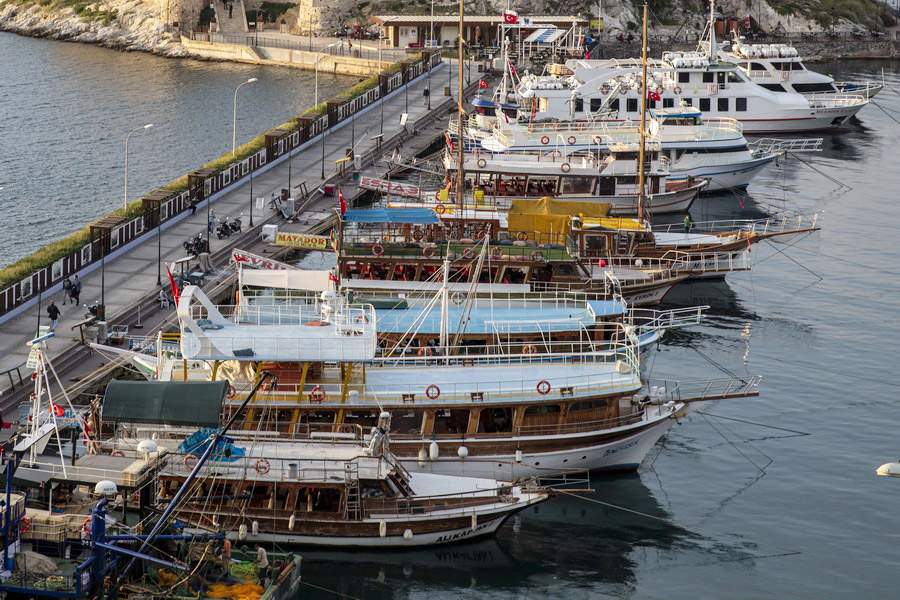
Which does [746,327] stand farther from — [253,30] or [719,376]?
[253,30]

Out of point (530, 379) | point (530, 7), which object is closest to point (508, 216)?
point (530, 379)

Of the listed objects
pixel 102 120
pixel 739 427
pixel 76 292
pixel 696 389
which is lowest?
pixel 739 427

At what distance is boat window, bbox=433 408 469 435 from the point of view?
50.0m

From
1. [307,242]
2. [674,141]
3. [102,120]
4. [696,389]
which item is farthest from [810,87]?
[307,242]

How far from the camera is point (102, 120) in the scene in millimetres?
121125

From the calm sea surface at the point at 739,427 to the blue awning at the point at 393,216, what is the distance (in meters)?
14.5

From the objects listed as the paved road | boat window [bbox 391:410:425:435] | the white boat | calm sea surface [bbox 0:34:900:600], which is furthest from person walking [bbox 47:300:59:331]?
the white boat

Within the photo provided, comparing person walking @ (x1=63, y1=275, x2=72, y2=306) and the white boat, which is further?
the white boat

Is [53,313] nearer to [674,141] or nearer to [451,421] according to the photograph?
[451,421]

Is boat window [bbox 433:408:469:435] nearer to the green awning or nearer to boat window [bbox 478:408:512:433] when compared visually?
boat window [bbox 478:408:512:433]

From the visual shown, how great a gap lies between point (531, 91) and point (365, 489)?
63707 millimetres

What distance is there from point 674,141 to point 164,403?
62.6 meters

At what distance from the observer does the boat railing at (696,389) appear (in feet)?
175

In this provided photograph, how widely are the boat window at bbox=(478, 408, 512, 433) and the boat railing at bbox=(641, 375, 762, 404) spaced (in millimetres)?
6548
